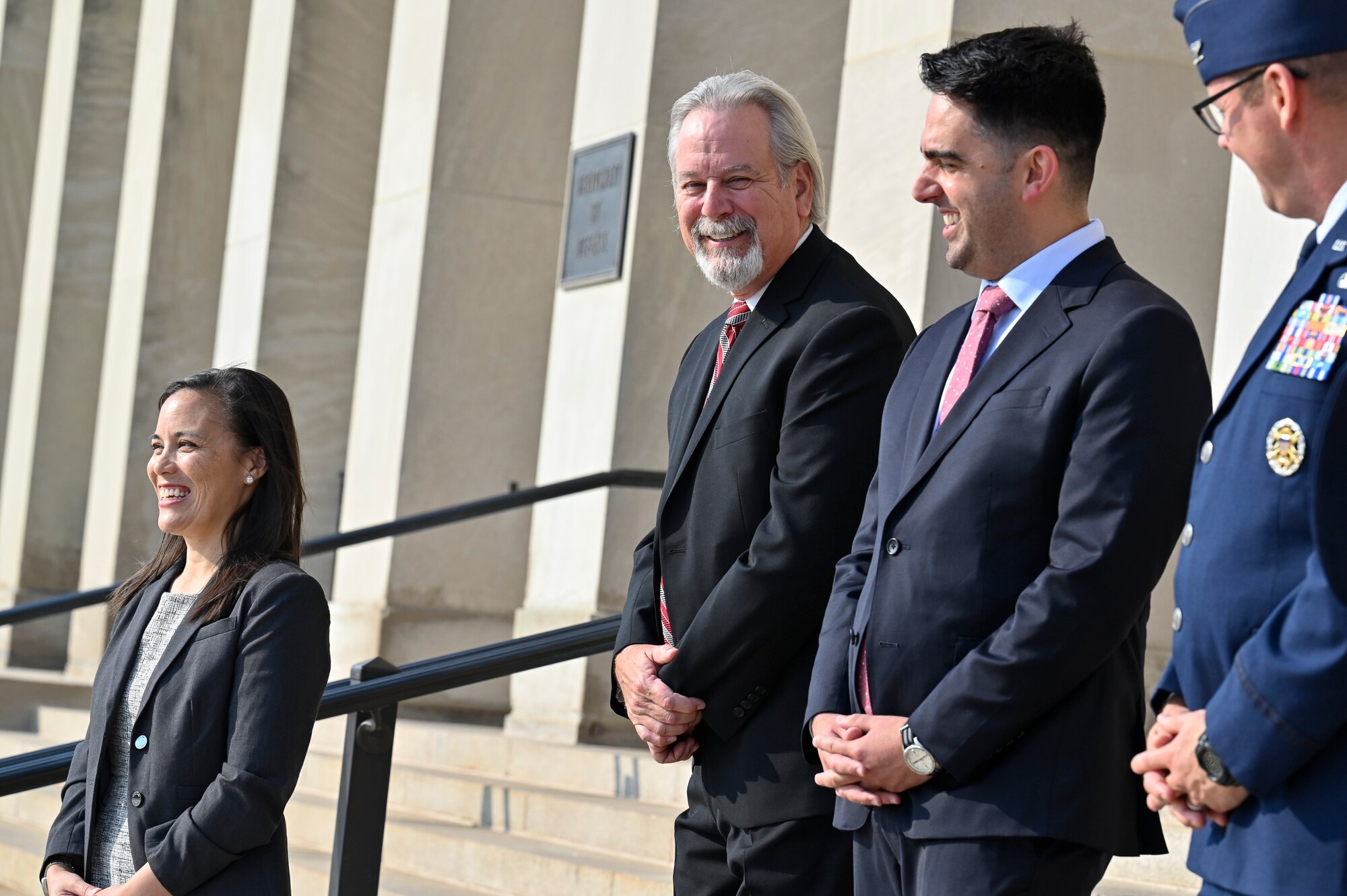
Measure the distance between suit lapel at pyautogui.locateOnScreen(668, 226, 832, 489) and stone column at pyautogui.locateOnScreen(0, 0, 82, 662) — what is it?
11.0m

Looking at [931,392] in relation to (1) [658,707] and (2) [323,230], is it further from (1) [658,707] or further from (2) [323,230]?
(2) [323,230]

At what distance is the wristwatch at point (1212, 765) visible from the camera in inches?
88.7

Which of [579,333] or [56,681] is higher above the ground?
[579,333]

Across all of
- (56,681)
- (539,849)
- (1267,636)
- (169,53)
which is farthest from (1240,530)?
(169,53)

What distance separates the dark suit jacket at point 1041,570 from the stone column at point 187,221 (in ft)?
33.1

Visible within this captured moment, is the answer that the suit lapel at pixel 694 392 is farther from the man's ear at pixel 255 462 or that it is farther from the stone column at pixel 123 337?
the stone column at pixel 123 337

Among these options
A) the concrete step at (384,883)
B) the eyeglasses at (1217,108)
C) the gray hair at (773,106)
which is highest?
the gray hair at (773,106)

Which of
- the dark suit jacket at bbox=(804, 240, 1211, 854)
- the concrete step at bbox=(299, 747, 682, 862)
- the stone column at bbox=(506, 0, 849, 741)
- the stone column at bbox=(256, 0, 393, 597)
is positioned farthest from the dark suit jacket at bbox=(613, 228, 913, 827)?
the stone column at bbox=(256, 0, 393, 597)

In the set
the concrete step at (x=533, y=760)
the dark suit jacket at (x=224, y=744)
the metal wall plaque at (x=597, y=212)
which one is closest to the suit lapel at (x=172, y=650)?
the dark suit jacket at (x=224, y=744)

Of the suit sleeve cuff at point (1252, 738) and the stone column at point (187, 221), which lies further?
the stone column at point (187, 221)

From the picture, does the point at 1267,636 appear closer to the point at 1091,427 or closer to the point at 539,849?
the point at 1091,427

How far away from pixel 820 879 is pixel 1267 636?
1.32 m

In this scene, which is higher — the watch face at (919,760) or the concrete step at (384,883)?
the watch face at (919,760)

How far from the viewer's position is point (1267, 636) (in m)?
2.21
